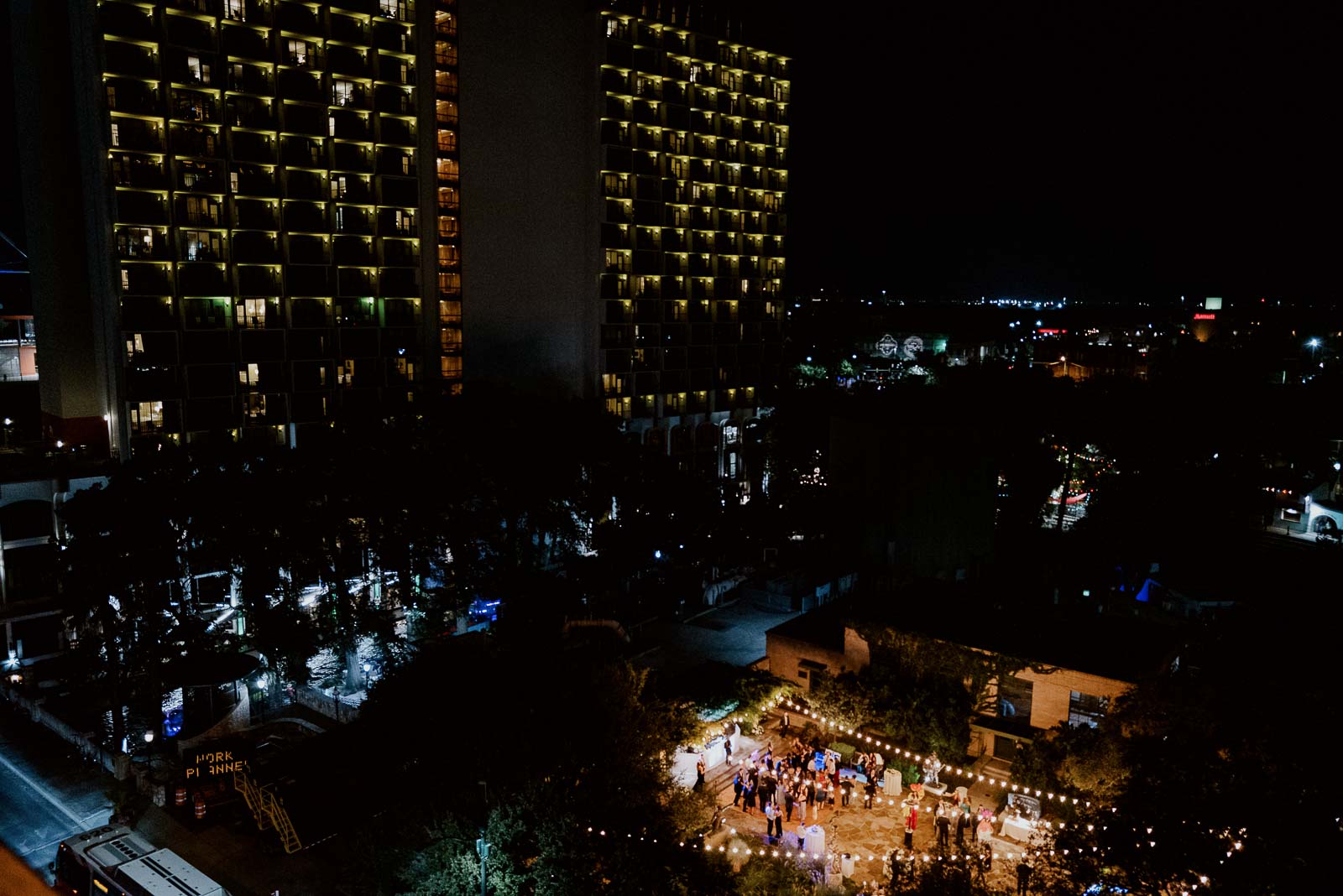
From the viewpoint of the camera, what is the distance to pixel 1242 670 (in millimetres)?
18375

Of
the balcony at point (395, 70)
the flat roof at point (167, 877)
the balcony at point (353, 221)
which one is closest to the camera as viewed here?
the flat roof at point (167, 877)

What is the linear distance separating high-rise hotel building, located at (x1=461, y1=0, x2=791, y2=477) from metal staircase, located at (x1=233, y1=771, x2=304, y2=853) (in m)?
30.3

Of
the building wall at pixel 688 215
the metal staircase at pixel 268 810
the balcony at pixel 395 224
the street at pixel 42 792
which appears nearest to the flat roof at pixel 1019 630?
the metal staircase at pixel 268 810

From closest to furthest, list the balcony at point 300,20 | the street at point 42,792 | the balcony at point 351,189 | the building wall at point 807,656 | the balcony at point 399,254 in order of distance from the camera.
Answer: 1. the street at point 42,792
2. the building wall at point 807,656
3. the balcony at point 300,20
4. the balcony at point 351,189
5. the balcony at point 399,254

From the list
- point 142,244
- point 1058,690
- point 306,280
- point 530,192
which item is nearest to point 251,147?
point 306,280

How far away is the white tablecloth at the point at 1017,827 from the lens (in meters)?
19.7

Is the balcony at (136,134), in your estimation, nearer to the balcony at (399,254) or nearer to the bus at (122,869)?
the balcony at (399,254)

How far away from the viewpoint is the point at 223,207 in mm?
39375

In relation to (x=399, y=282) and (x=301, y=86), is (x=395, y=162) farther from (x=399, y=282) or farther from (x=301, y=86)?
(x=399, y=282)

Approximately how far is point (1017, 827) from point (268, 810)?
54.0 feet

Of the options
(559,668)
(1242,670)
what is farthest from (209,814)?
(1242,670)

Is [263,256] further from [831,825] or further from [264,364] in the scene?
[831,825]

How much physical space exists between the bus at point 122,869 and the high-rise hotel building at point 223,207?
644 inches

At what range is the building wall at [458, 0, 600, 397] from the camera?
47.9 m
